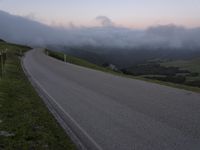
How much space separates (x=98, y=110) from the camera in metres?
10.4

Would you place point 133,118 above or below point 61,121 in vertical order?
above

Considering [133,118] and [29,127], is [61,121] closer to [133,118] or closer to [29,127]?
[29,127]

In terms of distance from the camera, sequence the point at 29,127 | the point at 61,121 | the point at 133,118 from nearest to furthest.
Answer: the point at 29,127, the point at 133,118, the point at 61,121

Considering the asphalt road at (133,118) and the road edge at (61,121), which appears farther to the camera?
the road edge at (61,121)

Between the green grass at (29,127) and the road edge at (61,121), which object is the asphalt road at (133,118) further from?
the green grass at (29,127)

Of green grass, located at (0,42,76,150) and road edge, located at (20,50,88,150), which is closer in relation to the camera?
green grass, located at (0,42,76,150)

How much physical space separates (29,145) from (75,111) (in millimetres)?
3658

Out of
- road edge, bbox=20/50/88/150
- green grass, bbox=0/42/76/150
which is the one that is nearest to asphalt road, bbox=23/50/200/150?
road edge, bbox=20/50/88/150

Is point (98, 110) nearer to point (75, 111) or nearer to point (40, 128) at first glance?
point (75, 111)

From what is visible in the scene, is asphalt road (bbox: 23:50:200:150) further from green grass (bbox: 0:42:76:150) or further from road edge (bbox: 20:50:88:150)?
green grass (bbox: 0:42:76:150)

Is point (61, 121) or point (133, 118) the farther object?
point (61, 121)

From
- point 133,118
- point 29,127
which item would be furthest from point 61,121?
point 133,118

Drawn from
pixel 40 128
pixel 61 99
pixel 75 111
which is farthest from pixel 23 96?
pixel 40 128

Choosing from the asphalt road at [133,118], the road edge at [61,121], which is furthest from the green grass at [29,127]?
the asphalt road at [133,118]
